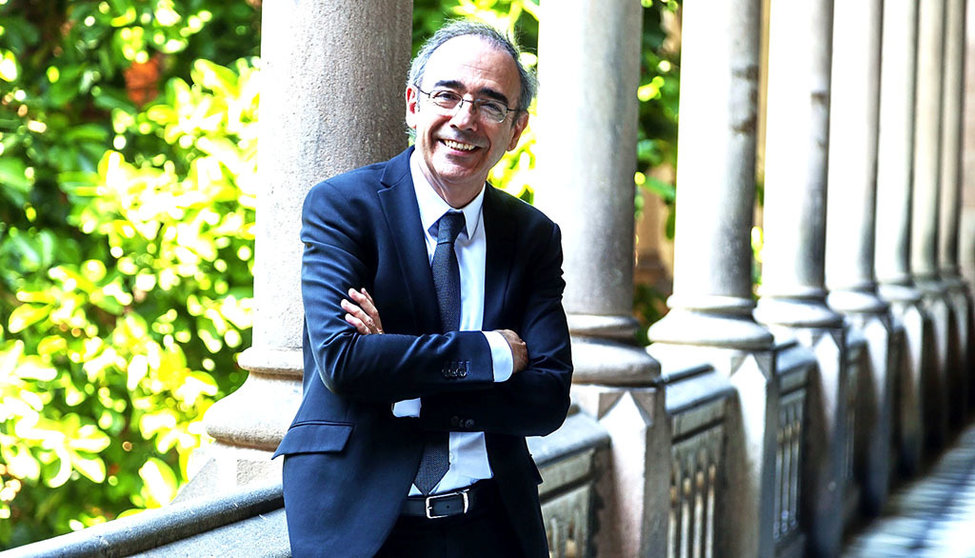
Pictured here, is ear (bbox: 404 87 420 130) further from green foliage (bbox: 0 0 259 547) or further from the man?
green foliage (bbox: 0 0 259 547)

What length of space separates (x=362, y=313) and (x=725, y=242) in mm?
3171

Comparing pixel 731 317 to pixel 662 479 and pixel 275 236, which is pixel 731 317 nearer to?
pixel 662 479

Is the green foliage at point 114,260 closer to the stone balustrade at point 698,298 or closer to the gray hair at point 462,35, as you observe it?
the stone balustrade at point 698,298

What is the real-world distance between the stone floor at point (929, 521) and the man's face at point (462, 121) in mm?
4823

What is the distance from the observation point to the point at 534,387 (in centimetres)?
197

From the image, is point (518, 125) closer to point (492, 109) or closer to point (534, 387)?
point (492, 109)

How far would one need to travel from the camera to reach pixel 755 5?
4855mm

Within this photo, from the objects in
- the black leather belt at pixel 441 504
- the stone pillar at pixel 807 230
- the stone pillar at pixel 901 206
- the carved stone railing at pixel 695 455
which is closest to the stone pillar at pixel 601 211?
the carved stone railing at pixel 695 455

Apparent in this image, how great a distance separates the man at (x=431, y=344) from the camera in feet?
6.03

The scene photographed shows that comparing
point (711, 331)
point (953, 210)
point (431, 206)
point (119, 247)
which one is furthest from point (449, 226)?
point (953, 210)

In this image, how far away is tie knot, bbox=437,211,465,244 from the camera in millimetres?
1949

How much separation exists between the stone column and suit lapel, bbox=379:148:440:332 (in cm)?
875

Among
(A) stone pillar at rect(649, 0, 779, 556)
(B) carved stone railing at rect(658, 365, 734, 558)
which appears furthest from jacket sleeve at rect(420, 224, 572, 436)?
(A) stone pillar at rect(649, 0, 779, 556)

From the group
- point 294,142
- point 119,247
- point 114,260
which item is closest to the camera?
point 294,142
